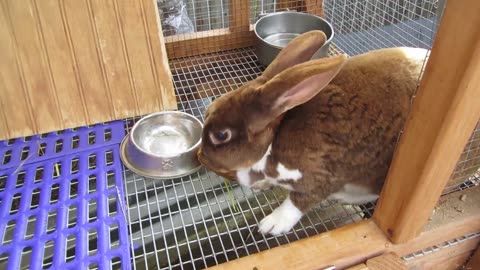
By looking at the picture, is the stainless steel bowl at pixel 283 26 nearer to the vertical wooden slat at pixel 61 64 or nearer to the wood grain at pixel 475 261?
the vertical wooden slat at pixel 61 64

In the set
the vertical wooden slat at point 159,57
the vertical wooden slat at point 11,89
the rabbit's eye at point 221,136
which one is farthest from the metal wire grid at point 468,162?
the vertical wooden slat at point 11,89

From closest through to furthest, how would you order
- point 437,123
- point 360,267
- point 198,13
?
point 437,123 → point 360,267 → point 198,13

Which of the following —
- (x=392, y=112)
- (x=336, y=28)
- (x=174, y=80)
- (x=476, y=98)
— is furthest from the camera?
(x=336, y=28)

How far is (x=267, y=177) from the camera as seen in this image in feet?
4.24

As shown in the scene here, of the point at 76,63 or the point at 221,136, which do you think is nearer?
the point at 221,136

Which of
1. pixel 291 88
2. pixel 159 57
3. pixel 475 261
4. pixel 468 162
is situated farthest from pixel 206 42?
pixel 475 261

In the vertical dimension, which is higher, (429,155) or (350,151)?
(429,155)

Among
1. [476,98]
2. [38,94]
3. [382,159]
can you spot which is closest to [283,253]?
[382,159]

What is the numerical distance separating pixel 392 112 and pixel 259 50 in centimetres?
91

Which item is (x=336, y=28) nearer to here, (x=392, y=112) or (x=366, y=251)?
(x=392, y=112)

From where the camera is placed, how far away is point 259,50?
1.93 m

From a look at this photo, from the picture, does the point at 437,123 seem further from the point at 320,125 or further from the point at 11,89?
the point at 11,89

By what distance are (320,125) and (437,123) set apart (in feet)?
1.07

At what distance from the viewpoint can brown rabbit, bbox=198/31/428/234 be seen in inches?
44.4
